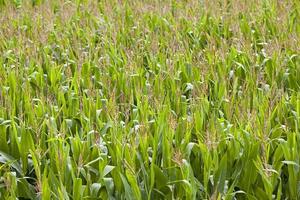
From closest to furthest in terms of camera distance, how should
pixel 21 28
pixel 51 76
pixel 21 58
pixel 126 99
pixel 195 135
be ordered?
pixel 195 135 → pixel 126 99 → pixel 51 76 → pixel 21 58 → pixel 21 28

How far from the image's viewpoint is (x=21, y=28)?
5414 mm

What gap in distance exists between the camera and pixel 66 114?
3.46m

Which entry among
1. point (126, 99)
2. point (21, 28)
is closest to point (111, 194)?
point (126, 99)

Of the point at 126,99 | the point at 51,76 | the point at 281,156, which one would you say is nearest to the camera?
the point at 281,156

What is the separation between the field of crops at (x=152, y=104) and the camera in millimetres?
2715

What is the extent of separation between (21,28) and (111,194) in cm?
312

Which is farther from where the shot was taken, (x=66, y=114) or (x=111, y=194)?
(x=66, y=114)

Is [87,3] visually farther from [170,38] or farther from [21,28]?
[170,38]

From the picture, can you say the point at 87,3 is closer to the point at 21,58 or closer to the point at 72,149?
the point at 21,58

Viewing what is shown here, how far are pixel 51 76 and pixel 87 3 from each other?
2.42 m

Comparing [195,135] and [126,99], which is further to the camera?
[126,99]

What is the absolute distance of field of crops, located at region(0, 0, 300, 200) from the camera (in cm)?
271

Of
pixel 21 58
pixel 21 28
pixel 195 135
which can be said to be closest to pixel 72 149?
pixel 195 135

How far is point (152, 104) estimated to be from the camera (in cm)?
344
